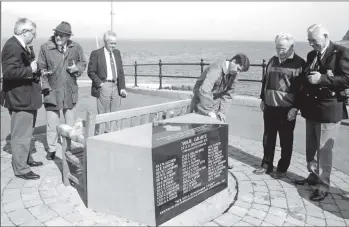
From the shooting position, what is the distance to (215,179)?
3650mm

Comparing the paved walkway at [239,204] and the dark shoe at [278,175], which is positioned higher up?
the dark shoe at [278,175]

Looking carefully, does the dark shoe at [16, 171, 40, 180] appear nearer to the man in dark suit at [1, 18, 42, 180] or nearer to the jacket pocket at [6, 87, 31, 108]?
the man in dark suit at [1, 18, 42, 180]

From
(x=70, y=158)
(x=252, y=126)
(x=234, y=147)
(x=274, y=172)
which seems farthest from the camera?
(x=252, y=126)

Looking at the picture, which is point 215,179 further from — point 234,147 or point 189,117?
point 234,147

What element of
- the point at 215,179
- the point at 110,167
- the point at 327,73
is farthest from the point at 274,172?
the point at 110,167

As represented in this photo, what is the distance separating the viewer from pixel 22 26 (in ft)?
12.7

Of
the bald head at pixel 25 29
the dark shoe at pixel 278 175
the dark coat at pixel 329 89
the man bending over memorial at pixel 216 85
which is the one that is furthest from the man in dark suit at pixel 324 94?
the bald head at pixel 25 29

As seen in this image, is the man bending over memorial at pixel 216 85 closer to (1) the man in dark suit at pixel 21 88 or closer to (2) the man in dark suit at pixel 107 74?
(2) the man in dark suit at pixel 107 74

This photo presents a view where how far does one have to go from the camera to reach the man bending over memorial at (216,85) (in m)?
4.07

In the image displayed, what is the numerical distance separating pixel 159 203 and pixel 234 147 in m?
3.00

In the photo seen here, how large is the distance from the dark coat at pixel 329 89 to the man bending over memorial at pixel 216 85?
78cm

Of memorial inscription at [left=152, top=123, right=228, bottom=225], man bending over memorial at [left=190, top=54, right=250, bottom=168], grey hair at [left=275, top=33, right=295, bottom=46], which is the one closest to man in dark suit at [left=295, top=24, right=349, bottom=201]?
grey hair at [left=275, top=33, right=295, bottom=46]

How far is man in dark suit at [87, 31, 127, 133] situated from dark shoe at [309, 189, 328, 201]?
10.4 ft

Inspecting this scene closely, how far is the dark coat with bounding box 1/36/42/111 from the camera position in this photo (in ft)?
12.3
